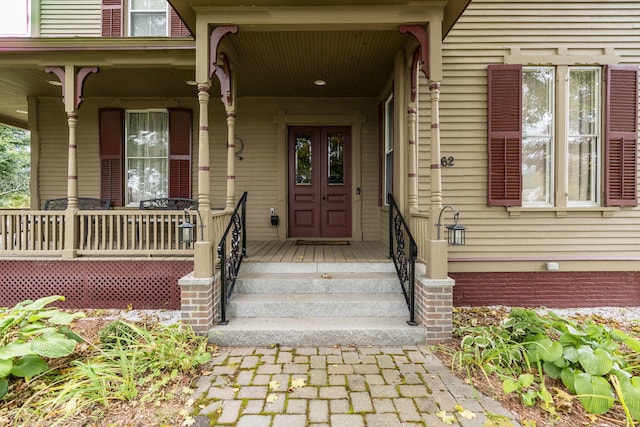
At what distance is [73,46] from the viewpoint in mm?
4344

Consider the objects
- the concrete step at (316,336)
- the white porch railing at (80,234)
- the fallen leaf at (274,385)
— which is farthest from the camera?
the white porch railing at (80,234)

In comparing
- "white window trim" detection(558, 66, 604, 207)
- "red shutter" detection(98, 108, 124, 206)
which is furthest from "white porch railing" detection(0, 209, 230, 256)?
"white window trim" detection(558, 66, 604, 207)

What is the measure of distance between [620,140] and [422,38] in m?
2.98

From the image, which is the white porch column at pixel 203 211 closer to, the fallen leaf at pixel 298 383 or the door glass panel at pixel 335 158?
the fallen leaf at pixel 298 383

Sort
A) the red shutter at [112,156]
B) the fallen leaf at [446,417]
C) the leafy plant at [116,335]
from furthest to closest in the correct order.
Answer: the red shutter at [112,156] < the leafy plant at [116,335] < the fallen leaf at [446,417]

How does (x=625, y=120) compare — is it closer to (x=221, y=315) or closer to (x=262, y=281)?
(x=262, y=281)

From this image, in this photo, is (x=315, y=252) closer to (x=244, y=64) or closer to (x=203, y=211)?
(x=203, y=211)

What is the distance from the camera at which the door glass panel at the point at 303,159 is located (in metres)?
6.26

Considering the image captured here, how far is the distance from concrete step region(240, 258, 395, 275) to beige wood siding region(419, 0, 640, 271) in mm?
984

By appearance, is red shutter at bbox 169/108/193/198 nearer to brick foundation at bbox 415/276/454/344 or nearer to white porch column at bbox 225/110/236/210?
white porch column at bbox 225/110/236/210

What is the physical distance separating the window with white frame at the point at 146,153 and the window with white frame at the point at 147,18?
4.15 ft

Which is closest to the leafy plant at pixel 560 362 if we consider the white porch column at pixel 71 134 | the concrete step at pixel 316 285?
the concrete step at pixel 316 285

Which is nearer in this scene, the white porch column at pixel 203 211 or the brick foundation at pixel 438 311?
the brick foundation at pixel 438 311

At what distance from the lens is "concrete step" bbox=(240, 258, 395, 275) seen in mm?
3998
